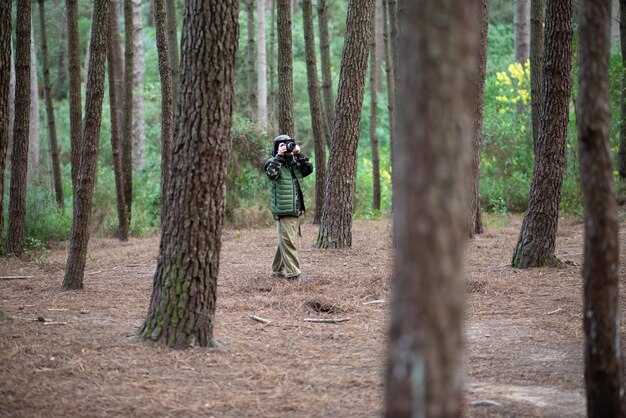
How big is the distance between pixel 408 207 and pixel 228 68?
4250mm

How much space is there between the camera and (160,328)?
23.4 feet

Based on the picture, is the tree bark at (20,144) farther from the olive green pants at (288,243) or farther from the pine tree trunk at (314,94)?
the pine tree trunk at (314,94)

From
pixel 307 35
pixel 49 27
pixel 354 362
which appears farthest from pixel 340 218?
pixel 49 27

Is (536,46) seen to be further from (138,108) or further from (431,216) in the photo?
(138,108)

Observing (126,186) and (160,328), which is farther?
(126,186)

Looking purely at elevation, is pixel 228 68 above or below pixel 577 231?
above

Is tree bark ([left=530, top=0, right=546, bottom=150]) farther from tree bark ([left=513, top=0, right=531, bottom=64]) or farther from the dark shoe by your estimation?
tree bark ([left=513, top=0, right=531, bottom=64])

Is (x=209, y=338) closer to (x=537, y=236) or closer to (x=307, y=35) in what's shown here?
(x=537, y=236)

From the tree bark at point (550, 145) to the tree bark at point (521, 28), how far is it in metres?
15.0

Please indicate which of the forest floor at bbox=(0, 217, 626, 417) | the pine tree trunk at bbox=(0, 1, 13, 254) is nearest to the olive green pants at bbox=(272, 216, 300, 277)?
the forest floor at bbox=(0, 217, 626, 417)

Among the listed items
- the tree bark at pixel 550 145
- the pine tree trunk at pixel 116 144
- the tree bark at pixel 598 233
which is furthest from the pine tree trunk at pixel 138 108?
the tree bark at pixel 598 233

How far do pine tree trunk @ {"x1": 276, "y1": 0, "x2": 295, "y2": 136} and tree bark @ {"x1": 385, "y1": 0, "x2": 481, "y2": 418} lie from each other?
12.3 metres

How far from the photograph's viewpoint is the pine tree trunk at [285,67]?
15484 mm

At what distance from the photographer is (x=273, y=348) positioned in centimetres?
758
